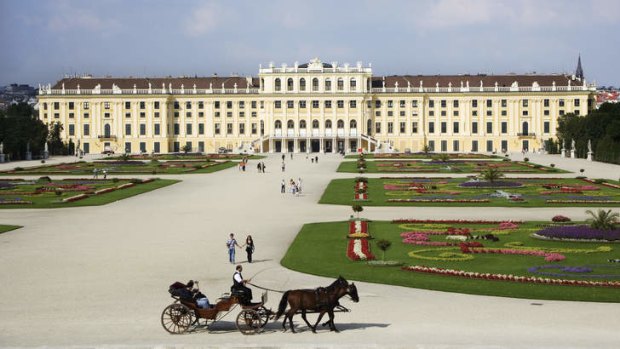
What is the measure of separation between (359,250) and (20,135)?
82443mm

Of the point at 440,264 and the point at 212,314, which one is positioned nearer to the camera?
the point at 212,314

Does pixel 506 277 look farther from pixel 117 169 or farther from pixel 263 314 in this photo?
pixel 117 169

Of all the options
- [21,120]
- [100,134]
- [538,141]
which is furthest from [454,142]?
[21,120]

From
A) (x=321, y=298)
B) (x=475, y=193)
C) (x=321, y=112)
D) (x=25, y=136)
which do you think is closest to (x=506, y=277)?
(x=321, y=298)

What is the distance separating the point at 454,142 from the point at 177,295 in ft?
381

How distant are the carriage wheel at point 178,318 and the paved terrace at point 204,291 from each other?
0.75 ft

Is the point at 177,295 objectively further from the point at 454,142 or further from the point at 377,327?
the point at 454,142

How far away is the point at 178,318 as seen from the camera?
1825 centimetres

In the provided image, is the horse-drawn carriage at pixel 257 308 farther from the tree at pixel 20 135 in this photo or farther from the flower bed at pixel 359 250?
the tree at pixel 20 135

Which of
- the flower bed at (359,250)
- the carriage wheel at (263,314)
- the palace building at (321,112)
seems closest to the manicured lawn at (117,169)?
the palace building at (321,112)

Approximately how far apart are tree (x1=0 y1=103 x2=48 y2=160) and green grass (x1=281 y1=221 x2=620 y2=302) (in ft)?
242

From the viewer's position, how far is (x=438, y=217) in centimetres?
3925

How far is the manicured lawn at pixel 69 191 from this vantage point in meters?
47.8

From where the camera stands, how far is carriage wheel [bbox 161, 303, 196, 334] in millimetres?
18250
